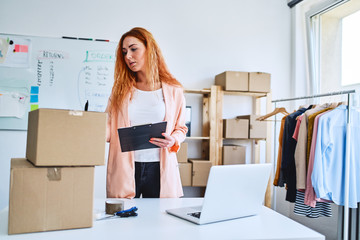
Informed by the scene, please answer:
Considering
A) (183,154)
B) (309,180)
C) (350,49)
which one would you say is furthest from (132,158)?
(350,49)

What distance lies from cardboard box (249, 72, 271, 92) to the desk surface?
216 cm

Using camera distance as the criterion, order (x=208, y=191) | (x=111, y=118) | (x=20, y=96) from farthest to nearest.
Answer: (x=20, y=96)
(x=111, y=118)
(x=208, y=191)

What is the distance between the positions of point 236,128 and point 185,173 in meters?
0.70

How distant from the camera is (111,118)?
1.78m

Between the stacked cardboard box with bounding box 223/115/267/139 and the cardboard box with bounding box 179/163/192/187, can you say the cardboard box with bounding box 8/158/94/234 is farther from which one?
the stacked cardboard box with bounding box 223/115/267/139

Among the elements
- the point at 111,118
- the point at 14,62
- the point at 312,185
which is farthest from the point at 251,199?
the point at 14,62

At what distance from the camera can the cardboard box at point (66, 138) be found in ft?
3.37

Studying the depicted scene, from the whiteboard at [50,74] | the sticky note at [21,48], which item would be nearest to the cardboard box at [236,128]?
the whiteboard at [50,74]

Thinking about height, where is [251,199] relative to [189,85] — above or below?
below

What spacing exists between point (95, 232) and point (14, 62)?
2.67m

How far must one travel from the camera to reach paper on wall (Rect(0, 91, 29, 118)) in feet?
10.2

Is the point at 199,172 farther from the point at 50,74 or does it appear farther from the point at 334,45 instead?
the point at 334,45

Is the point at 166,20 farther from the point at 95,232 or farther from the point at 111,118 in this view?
the point at 95,232

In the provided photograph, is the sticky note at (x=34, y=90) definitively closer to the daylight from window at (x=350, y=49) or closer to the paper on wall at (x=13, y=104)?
the paper on wall at (x=13, y=104)
